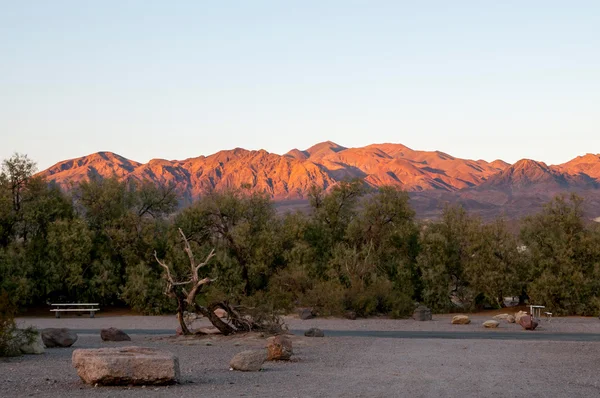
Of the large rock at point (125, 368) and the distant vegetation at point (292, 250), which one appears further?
the distant vegetation at point (292, 250)

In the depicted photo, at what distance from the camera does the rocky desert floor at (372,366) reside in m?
12.4

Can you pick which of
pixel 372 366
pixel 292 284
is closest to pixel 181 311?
pixel 372 366

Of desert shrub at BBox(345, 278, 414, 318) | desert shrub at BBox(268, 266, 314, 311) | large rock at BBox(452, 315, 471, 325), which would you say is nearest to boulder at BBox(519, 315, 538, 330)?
A: large rock at BBox(452, 315, 471, 325)

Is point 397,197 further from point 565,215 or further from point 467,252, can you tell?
point 565,215

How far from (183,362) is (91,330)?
1166cm

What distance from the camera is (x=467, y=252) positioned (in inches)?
1481

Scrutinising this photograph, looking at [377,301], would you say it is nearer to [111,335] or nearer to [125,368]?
[111,335]

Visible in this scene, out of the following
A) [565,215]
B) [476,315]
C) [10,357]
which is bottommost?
[476,315]

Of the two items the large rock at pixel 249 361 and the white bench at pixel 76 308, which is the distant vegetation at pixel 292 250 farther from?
the large rock at pixel 249 361

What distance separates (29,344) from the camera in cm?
1822

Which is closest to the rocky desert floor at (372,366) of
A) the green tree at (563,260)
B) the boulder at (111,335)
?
the boulder at (111,335)

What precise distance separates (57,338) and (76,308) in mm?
16427

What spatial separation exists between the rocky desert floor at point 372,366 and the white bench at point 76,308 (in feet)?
19.2

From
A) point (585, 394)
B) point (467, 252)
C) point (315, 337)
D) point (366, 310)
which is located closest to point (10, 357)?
point (315, 337)
